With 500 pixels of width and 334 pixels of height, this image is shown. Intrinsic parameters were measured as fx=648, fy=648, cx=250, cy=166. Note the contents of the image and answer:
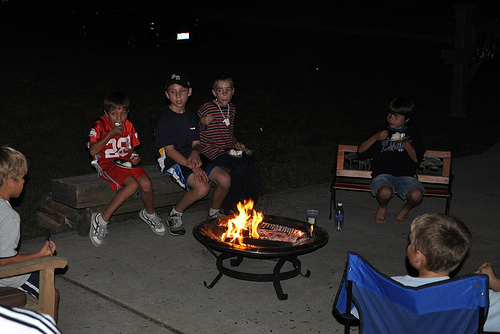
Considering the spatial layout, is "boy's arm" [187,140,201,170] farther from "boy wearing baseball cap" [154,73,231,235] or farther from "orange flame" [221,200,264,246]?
"orange flame" [221,200,264,246]

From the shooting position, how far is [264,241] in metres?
5.35

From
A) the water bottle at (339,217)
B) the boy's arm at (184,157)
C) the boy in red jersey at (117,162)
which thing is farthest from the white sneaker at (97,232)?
the water bottle at (339,217)

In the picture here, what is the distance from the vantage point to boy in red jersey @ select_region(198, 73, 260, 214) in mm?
6930

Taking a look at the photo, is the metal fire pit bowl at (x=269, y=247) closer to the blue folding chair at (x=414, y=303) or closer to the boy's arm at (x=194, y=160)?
the boy's arm at (x=194, y=160)

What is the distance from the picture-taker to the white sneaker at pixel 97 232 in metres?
6.26

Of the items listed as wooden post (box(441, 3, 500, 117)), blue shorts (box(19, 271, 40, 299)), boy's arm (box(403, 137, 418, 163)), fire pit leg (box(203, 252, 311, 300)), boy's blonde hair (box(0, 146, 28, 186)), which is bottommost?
fire pit leg (box(203, 252, 311, 300))

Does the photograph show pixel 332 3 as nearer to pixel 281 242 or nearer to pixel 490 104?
pixel 490 104

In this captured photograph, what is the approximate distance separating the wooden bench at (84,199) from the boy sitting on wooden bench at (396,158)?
85.4 inches

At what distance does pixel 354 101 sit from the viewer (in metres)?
15.1

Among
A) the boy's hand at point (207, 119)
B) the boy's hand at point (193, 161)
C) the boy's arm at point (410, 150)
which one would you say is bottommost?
the boy's hand at point (193, 161)

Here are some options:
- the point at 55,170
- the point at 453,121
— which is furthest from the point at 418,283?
the point at 453,121

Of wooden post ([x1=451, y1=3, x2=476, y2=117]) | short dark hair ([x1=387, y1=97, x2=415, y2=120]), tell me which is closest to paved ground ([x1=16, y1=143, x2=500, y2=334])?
short dark hair ([x1=387, y1=97, x2=415, y2=120])

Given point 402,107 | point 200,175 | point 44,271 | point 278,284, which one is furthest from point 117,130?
point 402,107

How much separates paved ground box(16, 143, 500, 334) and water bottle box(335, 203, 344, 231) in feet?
0.30
